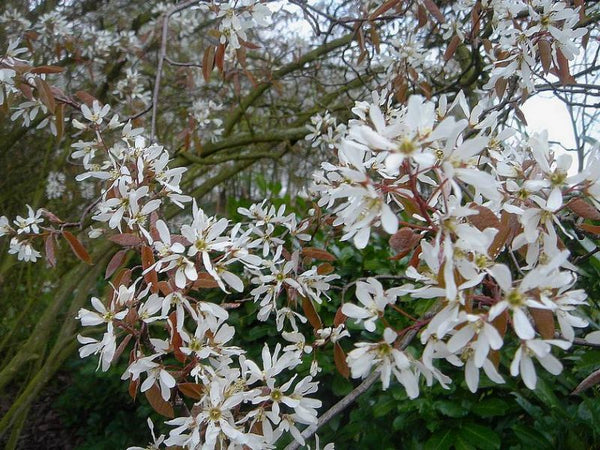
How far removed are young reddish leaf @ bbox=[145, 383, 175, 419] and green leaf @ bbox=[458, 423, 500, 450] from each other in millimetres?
928

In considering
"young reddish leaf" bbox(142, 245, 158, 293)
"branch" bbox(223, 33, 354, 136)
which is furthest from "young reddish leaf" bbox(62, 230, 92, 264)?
"branch" bbox(223, 33, 354, 136)

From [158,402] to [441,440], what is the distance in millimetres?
916

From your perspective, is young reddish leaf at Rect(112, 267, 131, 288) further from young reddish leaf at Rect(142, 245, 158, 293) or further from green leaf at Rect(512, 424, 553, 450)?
green leaf at Rect(512, 424, 553, 450)

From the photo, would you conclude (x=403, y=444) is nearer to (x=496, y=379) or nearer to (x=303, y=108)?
(x=496, y=379)

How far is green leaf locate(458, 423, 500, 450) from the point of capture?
1.54 meters

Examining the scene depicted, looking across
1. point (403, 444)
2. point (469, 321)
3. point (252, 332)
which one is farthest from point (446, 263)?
point (252, 332)

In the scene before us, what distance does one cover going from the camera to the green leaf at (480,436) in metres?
1.54

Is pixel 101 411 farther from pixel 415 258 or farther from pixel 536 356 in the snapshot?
pixel 536 356

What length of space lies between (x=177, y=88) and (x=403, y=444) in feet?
10.3

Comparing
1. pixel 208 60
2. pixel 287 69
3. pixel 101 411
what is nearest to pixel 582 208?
pixel 208 60

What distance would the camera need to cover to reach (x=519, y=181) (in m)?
1.00

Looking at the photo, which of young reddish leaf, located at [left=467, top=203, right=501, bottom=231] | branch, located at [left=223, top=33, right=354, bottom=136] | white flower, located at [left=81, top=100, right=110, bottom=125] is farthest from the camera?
branch, located at [left=223, top=33, right=354, bottom=136]

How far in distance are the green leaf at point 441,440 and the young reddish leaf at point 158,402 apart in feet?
2.80

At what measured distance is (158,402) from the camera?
3.63 feet
